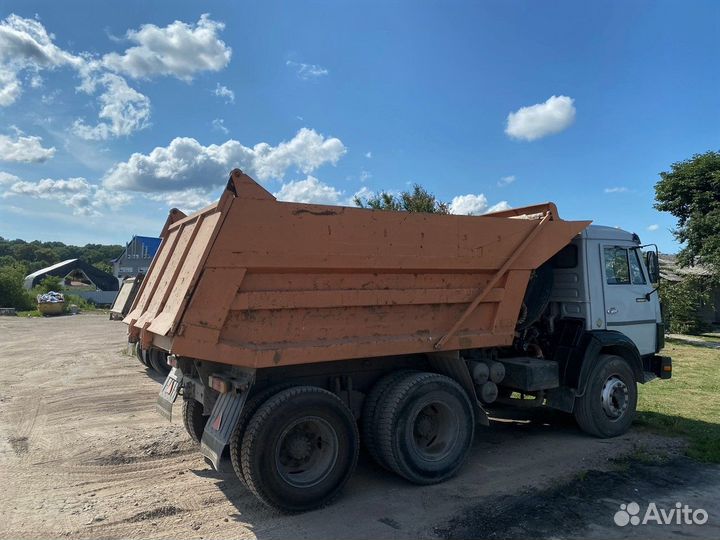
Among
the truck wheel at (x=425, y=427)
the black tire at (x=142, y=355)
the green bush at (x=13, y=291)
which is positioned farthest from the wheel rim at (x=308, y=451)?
the green bush at (x=13, y=291)

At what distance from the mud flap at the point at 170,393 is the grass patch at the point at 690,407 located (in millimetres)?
5918

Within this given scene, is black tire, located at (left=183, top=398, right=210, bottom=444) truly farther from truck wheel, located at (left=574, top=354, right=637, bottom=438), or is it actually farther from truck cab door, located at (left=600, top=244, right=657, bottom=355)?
truck cab door, located at (left=600, top=244, right=657, bottom=355)

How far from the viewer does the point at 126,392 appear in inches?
371

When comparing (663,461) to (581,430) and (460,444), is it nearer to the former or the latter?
(581,430)

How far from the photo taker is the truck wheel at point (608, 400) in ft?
21.7

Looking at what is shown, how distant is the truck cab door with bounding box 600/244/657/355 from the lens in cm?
701

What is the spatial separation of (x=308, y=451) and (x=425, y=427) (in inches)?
55.7

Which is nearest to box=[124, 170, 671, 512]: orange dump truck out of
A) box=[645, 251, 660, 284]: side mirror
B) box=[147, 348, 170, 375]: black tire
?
box=[645, 251, 660, 284]: side mirror

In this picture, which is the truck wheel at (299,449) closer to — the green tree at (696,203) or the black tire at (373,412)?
the black tire at (373,412)

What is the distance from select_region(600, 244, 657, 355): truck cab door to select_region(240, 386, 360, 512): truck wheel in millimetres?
4175

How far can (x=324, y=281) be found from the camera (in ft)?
15.9

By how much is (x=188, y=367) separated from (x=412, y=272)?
254 cm

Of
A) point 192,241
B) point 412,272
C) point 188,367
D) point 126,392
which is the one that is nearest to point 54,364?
point 126,392

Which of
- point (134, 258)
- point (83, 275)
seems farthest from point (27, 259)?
point (134, 258)
